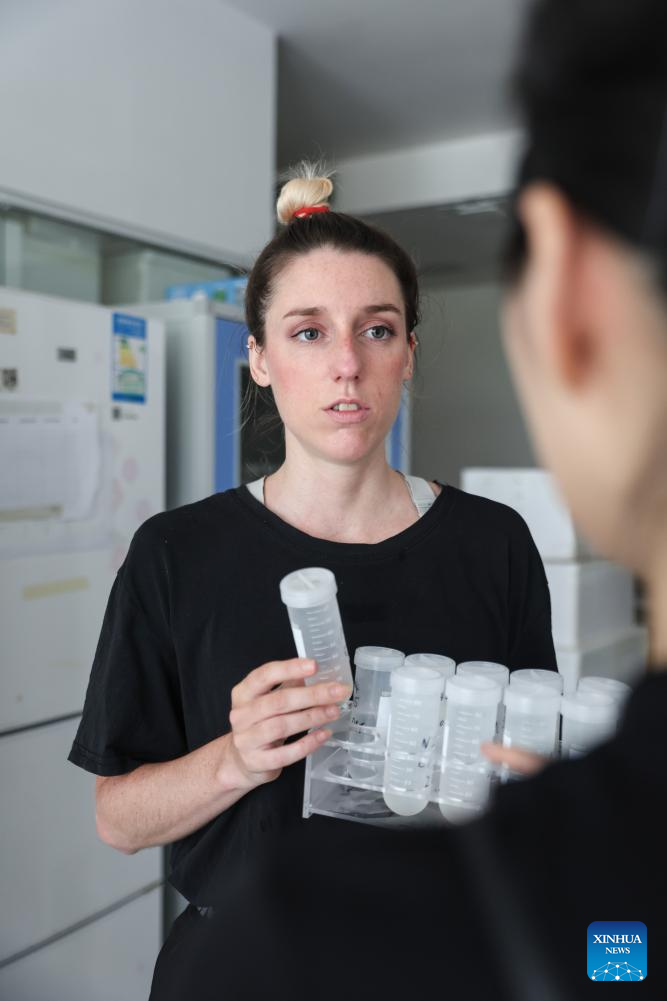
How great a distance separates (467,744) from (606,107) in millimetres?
698

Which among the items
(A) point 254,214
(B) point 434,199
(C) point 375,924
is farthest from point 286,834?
(B) point 434,199

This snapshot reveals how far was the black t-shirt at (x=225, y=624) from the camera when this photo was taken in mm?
1139

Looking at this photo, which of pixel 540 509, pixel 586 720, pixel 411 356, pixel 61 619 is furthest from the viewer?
pixel 540 509

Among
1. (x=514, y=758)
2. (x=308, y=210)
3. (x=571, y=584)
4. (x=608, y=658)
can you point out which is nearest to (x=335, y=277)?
(x=308, y=210)

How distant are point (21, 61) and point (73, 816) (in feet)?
7.15

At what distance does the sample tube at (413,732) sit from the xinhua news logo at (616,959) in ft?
1.73

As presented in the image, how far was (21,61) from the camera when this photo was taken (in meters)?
2.56

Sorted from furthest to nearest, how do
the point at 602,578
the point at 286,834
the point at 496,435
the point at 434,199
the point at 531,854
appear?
the point at 496,435, the point at 434,199, the point at 602,578, the point at 286,834, the point at 531,854

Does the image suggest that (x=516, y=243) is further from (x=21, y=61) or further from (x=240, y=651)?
(x=21, y=61)

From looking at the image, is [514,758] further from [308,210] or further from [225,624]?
[308,210]

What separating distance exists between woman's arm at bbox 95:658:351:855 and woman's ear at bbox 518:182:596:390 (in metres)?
0.58

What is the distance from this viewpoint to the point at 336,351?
1207 millimetres

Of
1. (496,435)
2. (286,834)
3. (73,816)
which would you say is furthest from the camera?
(496,435)

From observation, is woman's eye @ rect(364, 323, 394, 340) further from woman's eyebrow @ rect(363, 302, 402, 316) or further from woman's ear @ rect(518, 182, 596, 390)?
woman's ear @ rect(518, 182, 596, 390)
